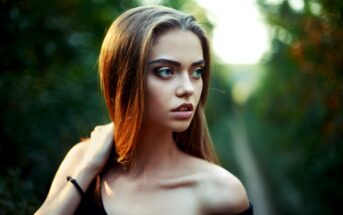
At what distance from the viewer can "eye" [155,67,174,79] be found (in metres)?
3.13

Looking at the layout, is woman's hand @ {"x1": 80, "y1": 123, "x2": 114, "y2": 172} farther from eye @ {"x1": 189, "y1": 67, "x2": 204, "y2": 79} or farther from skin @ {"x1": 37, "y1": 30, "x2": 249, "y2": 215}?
eye @ {"x1": 189, "y1": 67, "x2": 204, "y2": 79}

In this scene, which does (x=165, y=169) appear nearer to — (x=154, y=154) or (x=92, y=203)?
(x=154, y=154)

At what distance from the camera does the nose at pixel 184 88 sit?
10.2ft

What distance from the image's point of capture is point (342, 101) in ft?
24.5

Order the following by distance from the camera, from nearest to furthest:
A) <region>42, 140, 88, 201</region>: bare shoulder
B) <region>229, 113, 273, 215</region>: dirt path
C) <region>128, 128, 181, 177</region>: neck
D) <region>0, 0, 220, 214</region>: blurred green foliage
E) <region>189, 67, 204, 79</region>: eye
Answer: <region>189, 67, 204, 79</region>: eye → <region>128, 128, 181, 177</region>: neck → <region>42, 140, 88, 201</region>: bare shoulder → <region>0, 0, 220, 214</region>: blurred green foliage → <region>229, 113, 273, 215</region>: dirt path

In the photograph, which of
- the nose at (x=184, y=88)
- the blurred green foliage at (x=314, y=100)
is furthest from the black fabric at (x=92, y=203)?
the blurred green foliage at (x=314, y=100)

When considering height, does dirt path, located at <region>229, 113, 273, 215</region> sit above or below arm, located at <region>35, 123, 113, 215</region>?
below

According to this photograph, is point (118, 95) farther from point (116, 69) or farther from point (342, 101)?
point (342, 101)

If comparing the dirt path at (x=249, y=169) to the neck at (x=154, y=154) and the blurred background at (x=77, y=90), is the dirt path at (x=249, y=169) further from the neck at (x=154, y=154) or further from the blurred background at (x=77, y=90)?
the neck at (x=154, y=154)

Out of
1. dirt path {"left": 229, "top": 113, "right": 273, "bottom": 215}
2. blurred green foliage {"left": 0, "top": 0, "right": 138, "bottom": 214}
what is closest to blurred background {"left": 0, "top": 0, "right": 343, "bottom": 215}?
blurred green foliage {"left": 0, "top": 0, "right": 138, "bottom": 214}

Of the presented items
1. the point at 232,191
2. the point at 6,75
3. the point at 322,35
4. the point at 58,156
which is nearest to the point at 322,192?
the point at 322,35

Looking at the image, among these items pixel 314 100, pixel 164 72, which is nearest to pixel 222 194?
pixel 164 72

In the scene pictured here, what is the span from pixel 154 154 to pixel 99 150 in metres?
0.30

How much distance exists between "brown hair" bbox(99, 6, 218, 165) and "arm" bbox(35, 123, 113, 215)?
92mm
